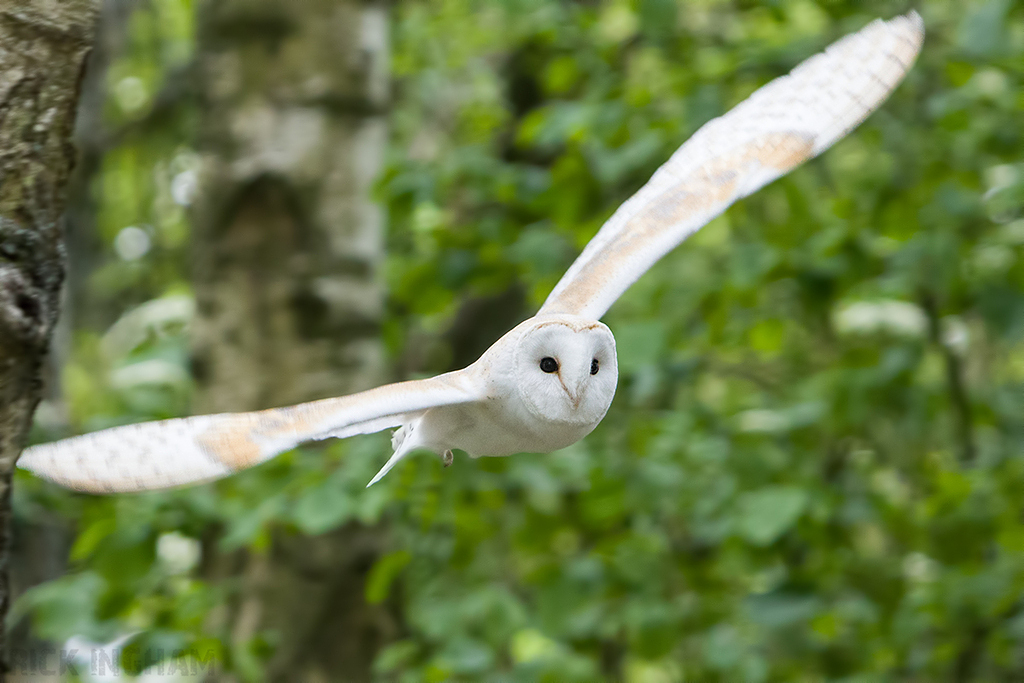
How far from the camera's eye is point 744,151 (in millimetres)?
2330

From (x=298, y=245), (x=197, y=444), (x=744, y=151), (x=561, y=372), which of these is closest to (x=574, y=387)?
(x=561, y=372)

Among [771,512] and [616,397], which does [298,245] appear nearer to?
[616,397]

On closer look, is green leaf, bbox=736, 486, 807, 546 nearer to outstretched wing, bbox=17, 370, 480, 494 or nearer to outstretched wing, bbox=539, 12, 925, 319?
outstretched wing, bbox=539, 12, 925, 319

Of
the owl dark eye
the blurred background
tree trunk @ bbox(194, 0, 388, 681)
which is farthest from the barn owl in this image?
tree trunk @ bbox(194, 0, 388, 681)

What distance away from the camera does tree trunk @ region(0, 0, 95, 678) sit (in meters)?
1.64

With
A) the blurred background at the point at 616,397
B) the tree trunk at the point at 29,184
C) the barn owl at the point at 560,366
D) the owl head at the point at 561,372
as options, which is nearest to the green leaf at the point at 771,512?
the blurred background at the point at 616,397

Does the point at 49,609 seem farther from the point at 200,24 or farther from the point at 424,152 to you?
the point at 424,152

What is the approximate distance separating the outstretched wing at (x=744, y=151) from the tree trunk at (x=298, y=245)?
6.20 ft

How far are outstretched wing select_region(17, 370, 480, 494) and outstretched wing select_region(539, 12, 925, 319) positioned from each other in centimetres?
56

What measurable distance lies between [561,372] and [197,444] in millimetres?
582

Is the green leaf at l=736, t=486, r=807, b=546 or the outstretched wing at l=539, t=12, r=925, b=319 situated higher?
the outstretched wing at l=539, t=12, r=925, b=319

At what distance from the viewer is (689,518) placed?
439 centimetres

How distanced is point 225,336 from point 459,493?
4.08ft

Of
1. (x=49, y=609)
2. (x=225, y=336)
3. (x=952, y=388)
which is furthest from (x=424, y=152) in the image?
(x=49, y=609)
